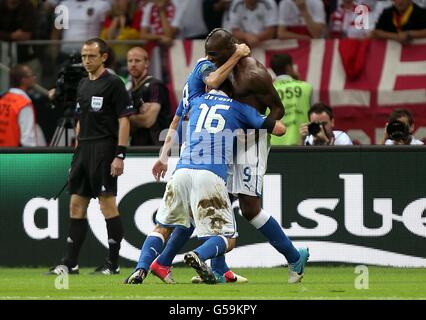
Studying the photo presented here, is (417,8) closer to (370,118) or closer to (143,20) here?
(370,118)

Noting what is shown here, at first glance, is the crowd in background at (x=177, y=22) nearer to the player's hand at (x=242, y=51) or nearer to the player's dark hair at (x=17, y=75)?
the player's dark hair at (x=17, y=75)

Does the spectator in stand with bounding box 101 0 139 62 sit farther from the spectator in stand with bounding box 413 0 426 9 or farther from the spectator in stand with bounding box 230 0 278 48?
the spectator in stand with bounding box 413 0 426 9

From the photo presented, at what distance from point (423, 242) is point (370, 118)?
2423 millimetres

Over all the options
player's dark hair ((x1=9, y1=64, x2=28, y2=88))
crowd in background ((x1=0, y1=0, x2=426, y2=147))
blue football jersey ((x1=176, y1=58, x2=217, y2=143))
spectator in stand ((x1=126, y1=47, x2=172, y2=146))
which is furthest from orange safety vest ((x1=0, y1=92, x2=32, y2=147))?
blue football jersey ((x1=176, y1=58, x2=217, y2=143))

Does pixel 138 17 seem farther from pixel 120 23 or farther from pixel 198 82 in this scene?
pixel 198 82

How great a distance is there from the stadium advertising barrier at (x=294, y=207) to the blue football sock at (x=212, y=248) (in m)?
3.13

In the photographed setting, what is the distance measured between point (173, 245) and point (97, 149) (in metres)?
2.17

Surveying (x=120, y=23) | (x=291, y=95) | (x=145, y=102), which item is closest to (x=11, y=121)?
(x=145, y=102)

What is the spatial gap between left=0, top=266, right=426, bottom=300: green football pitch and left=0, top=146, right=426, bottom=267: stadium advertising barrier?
31 centimetres

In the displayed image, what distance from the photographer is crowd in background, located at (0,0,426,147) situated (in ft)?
55.0

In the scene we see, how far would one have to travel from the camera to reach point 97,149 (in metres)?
13.6

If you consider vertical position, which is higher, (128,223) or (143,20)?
(143,20)

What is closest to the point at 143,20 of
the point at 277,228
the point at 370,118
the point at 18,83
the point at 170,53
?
the point at 170,53

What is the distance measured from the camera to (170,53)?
55.7 ft
